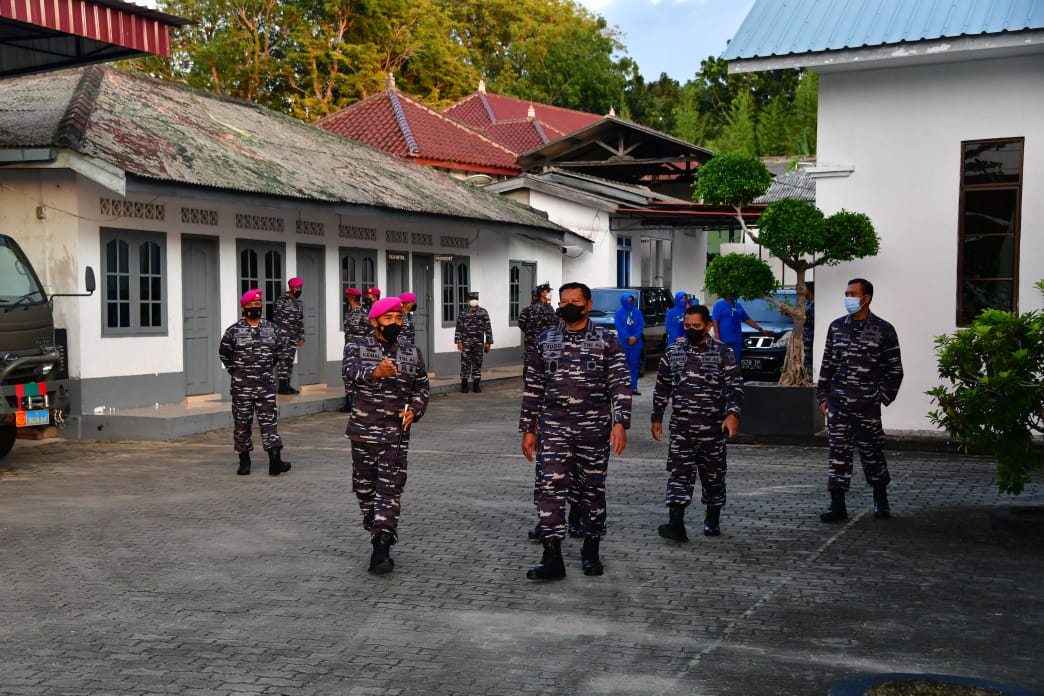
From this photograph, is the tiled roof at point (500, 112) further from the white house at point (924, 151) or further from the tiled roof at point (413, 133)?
the white house at point (924, 151)

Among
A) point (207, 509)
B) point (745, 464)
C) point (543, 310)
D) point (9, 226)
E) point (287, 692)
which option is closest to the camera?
point (287, 692)

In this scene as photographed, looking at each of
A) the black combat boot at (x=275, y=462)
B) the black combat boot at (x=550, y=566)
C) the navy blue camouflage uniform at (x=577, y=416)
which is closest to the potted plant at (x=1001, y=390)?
the navy blue camouflage uniform at (x=577, y=416)

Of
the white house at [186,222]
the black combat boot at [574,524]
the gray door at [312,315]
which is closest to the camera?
the black combat boot at [574,524]

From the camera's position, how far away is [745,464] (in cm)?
1266

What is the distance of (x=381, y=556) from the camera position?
7.79m

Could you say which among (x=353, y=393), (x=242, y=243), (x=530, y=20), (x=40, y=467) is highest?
(x=530, y=20)

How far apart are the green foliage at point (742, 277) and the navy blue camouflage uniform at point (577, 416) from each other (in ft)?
21.5

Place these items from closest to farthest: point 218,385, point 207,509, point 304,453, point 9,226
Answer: point 207,509 → point 304,453 → point 9,226 → point 218,385

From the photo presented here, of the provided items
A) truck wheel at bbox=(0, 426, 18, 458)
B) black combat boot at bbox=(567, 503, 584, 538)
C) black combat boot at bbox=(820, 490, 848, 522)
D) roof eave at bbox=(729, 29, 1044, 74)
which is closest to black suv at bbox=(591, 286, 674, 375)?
roof eave at bbox=(729, 29, 1044, 74)

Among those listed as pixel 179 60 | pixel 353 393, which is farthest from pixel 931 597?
pixel 179 60

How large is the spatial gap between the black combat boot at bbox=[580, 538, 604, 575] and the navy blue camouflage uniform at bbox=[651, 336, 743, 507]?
3.79ft

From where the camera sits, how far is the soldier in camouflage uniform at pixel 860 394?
9.42m

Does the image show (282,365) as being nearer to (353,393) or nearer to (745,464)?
(745,464)

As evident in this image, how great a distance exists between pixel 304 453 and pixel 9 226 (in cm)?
520
